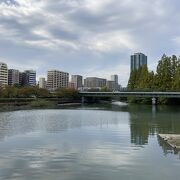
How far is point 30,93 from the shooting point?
135 metres

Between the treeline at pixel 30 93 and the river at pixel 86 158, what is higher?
the treeline at pixel 30 93

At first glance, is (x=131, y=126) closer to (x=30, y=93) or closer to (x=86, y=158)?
(x=86, y=158)

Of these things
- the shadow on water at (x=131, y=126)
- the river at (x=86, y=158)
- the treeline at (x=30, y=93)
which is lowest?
the river at (x=86, y=158)

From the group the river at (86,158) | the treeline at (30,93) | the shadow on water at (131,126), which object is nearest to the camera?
the river at (86,158)

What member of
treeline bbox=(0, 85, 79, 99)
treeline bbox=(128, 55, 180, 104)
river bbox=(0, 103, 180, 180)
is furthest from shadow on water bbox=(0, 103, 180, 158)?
treeline bbox=(0, 85, 79, 99)

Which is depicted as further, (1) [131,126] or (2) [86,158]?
(1) [131,126]

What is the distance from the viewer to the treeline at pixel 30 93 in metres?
122

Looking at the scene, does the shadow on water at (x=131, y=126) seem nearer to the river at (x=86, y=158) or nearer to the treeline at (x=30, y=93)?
the river at (x=86, y=158)

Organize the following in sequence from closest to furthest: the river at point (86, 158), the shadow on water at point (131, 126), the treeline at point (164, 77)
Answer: the river at point (86, 158) → the shadow on water at point (131, 126) → the treeline at point (164, 77)

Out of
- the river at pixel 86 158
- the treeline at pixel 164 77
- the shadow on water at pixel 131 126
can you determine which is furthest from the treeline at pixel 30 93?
the river at pixel 86 158

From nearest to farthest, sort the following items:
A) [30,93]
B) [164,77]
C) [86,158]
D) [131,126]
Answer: [86,158] → [131,126] → [164,77] → [30,93]

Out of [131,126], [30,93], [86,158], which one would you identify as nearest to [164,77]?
[30,93]

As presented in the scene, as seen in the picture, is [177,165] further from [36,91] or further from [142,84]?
[36,91]

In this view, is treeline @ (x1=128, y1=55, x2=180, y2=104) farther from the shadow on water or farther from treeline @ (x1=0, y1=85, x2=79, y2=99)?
the shadow on water
